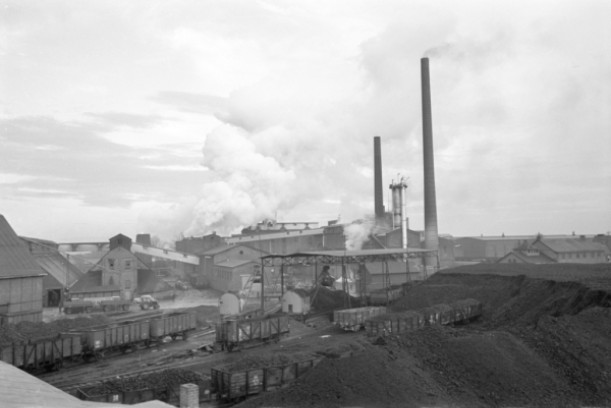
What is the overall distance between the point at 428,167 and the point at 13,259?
4115 cm

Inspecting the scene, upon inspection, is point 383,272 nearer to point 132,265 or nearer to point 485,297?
point 485,297

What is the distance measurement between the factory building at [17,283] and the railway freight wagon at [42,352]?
10151mm

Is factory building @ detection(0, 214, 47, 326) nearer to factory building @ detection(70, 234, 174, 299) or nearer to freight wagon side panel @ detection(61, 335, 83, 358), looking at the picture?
freight wagon side panel @ detection(61, 335, 83, 358)

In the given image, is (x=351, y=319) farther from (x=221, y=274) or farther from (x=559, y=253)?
(x=559, y=253)

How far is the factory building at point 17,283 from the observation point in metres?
32.4

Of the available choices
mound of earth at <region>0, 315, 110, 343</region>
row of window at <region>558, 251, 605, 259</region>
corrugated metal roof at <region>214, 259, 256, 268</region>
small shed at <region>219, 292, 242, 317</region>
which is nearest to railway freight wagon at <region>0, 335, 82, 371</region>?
mound of earth at <region>0, 315, 110, 343</region>

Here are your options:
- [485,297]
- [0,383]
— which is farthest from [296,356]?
[485,297]

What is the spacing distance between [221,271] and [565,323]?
37.6m

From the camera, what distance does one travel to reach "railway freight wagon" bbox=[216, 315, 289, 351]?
2678 centimetres

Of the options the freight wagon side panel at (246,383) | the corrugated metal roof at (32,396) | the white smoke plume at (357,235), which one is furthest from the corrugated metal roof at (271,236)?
the corrugated metal roof at (32,396)

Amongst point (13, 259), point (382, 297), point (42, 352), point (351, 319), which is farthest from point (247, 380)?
point (382, 297)

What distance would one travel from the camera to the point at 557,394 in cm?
1753

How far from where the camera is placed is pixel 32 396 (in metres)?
12.2

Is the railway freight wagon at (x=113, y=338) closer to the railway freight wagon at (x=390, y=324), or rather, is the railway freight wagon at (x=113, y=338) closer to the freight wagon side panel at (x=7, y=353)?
the freight wagon side panel at (x=7, y=353)
